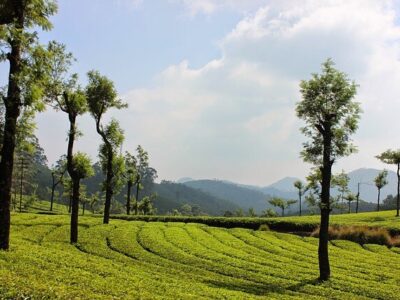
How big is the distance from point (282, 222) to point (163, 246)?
31098 millimetres

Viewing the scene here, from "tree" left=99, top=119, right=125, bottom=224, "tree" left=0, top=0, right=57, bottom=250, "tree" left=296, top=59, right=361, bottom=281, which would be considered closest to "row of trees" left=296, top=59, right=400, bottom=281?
"tree" left=296, top=59, right=361, bottom=281

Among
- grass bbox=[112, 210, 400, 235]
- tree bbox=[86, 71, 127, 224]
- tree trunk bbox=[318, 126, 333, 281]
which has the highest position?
tree bbox=[86, 71, 127, 224]

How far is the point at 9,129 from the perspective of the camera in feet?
77.9

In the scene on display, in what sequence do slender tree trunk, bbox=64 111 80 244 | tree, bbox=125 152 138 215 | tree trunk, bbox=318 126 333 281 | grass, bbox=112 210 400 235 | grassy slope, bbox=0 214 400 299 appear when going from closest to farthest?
grassy slope, bbox=0 214 400 299
tree trunk, bbox=318 126 333 281
slender tree trunk, bbox=64 111 80 244
grass, bbox=112 210 400 235
tree, bbox=125 152 138 215

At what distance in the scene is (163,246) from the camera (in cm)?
3809

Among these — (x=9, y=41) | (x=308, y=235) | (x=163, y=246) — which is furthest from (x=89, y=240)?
(x=308, y=235)

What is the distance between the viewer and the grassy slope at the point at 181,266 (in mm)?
16969

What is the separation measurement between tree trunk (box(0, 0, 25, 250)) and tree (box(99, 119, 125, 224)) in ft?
109

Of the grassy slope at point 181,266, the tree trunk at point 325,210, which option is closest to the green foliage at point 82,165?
the grassy slope at point 181,266

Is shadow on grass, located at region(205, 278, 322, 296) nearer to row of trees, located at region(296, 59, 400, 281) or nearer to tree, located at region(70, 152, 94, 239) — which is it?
row of trees, located at region(296, 59, 400, 281)

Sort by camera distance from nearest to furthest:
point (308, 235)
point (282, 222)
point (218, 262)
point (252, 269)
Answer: point (252, 269) < point (218, 262) < point (308, 235) < point (282, 222)

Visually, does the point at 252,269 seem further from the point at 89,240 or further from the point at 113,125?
the point at 113,125

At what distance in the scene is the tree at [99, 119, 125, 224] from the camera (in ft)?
188

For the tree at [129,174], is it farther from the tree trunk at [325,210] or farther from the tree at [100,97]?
the tree trunk at [325,210]
